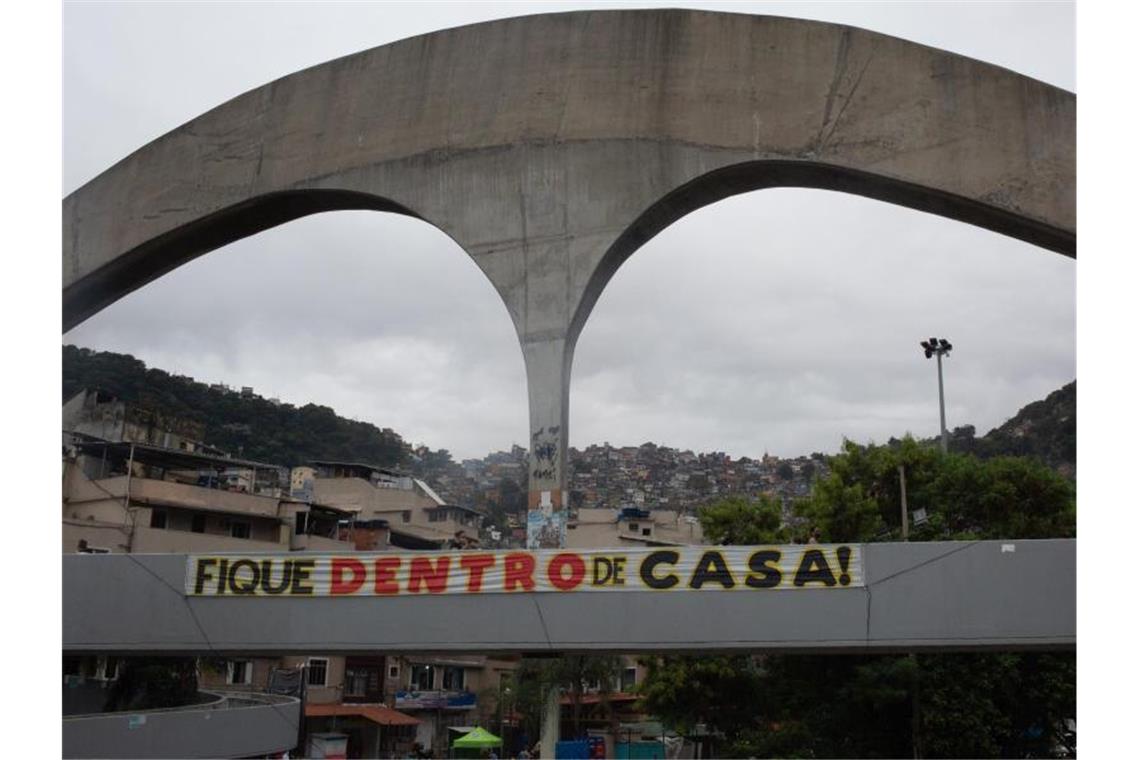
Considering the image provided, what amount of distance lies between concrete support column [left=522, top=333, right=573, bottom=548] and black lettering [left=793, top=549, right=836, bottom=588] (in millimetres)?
2892

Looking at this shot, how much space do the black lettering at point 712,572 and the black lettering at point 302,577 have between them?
12.3ft

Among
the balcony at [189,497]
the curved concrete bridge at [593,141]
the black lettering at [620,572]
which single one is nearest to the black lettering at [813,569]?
the black lettering at [620,572]

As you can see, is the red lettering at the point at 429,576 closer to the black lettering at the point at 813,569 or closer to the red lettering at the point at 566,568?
the red lettering at the point at 566,568

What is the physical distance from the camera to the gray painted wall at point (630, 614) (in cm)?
959

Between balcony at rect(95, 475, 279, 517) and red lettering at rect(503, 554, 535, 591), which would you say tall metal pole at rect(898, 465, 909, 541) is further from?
balcony at rect(95, 475, 279, 517)

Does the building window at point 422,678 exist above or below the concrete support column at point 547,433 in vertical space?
below

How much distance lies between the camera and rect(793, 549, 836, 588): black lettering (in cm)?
1005

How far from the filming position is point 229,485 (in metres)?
31.8

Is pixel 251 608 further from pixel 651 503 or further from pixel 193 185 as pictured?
pixel 651 503

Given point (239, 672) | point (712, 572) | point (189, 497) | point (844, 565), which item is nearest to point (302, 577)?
point (712, 572)

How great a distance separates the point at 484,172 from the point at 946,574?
691cm

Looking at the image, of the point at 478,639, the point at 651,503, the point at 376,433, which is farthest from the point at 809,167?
the point at 651,503

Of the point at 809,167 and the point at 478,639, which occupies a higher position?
the point at 809,167

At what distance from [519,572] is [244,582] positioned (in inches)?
113
